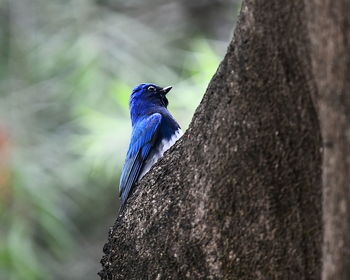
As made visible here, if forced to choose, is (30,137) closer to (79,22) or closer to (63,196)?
(63,196)

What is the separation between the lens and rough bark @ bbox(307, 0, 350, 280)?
9.88 feet

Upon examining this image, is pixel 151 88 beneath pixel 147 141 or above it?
above

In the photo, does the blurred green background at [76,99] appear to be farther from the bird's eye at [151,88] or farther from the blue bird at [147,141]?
the blue bird at [147,141]

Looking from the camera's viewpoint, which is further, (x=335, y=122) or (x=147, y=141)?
(x=147, y=141)

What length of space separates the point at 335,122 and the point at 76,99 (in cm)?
784

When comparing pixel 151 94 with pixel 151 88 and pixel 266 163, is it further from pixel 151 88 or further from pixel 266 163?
pixel 266 163

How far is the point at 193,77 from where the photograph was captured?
26.6ft

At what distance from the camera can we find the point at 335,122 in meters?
3.05

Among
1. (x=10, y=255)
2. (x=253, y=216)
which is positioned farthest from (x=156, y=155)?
(x=10, y=255)

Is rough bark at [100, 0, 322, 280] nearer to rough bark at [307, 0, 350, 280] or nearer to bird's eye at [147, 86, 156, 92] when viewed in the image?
rough bark at [307, 0, 350, 280]

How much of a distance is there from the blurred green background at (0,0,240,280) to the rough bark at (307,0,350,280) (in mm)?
4360

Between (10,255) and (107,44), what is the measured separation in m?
3.11

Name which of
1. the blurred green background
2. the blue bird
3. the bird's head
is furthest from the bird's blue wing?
the blurred green background

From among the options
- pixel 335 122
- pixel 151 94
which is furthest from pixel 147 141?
pixel 335 122
